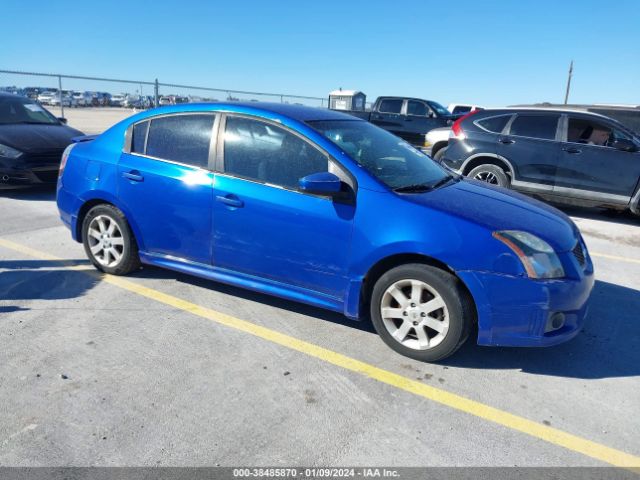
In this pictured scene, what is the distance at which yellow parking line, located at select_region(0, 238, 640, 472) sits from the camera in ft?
8.21

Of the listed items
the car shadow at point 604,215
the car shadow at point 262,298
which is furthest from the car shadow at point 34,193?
the car shadow at point 604,215

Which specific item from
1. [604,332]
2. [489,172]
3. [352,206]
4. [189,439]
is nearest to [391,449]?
[189,439]

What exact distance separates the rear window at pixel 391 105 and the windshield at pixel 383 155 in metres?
12.5

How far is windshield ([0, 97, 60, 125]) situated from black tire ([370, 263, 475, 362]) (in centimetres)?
795

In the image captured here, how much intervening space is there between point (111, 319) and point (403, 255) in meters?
2.28

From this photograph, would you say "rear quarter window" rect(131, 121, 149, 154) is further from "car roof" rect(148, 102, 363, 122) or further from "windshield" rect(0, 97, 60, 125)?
"windshield" rect(0, 97, 60, 125)

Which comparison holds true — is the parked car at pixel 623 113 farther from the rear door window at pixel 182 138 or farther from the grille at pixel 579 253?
the rear door window at pixel 182 138

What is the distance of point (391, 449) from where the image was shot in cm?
244

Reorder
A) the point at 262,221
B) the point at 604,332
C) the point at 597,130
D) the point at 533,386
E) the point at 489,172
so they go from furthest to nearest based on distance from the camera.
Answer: the point at 489,172
the point at 597,130
the point at 604,332
the point at 262,221
the point at 533,386

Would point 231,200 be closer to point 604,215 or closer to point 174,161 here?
point 174,161

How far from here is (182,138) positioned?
4.08 metres

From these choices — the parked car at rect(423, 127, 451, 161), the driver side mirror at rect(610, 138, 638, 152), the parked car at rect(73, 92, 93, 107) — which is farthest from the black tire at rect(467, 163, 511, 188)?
the parked car at rect(73, 92, 93, 107)

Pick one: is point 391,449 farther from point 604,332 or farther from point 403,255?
point 604,332

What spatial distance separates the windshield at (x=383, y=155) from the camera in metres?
3.55
